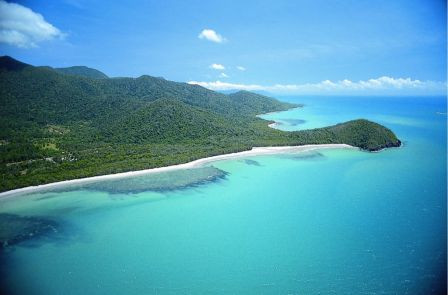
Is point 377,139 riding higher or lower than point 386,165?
higher

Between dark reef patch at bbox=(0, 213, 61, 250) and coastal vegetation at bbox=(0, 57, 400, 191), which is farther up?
coastal vegetation at bbox=(0, 57, 400, 191)

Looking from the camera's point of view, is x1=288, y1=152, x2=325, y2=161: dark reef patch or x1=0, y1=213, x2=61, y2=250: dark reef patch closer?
x1=0, y1=213, x2=61, y2=250: dark reef patch

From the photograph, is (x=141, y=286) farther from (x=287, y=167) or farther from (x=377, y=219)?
(x=287, y=167)

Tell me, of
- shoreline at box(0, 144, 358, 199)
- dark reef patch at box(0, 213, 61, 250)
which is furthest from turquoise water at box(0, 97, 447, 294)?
shoreline at box(0, 144, 358, 199)

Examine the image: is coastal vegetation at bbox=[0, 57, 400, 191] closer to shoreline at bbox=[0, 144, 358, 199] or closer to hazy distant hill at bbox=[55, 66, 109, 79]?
shoreline at bbox=[0, 144, 358, 199]

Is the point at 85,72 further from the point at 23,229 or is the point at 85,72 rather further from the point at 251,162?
the point at 23,229

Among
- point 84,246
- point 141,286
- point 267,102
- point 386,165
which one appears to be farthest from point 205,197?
point 267,102

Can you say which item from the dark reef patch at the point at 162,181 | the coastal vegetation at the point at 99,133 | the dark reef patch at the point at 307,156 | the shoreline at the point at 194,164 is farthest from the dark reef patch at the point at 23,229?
the dark reef patch at the point at 307,156
